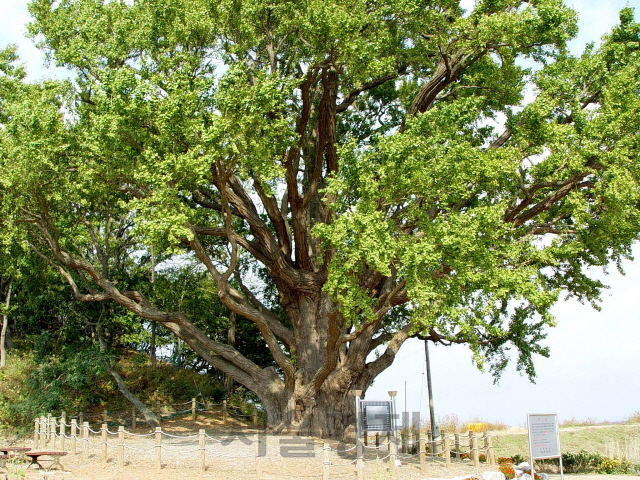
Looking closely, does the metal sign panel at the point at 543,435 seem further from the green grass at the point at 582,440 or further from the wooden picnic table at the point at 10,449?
the wooden picnic table at the point at 10,449

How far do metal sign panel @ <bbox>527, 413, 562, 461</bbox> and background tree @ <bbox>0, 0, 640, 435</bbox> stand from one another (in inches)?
91.8

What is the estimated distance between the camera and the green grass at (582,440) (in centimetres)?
2259

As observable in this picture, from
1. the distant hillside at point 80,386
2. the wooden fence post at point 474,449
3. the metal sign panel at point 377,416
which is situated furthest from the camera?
the distant hillside at point 80,386

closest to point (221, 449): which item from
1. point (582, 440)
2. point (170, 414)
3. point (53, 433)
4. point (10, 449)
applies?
point (53, 433)

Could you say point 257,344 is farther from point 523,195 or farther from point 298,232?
point 523,195

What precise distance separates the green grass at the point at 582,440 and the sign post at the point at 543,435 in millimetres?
9231

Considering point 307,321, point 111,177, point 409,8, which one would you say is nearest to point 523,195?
point 409,8

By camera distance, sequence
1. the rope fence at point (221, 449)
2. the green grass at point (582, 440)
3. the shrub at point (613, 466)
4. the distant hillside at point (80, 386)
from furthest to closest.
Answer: the green grass at point (582, 440) → the distant hillside at point (80, 386) → the shrub at point (613, 466) → the rope fence at point (221, 449)

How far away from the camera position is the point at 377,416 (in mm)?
13961

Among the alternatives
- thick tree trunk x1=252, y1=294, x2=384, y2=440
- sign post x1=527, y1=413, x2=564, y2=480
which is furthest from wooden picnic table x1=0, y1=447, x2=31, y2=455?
sign post x1=527, y1=413, x2=564, y2=480

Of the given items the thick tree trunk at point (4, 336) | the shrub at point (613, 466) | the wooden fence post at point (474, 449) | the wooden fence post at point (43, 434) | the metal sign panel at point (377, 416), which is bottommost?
the shrub at point (613, 466)

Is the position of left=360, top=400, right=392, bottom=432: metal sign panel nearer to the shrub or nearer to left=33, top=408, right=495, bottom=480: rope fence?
left=33, top=408, right=495, bottom=480: rope fence

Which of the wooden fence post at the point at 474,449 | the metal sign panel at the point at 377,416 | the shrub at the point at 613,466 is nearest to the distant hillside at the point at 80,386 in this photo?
the metal sign panel at the point at 377,416

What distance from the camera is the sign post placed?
1239 centimetres
